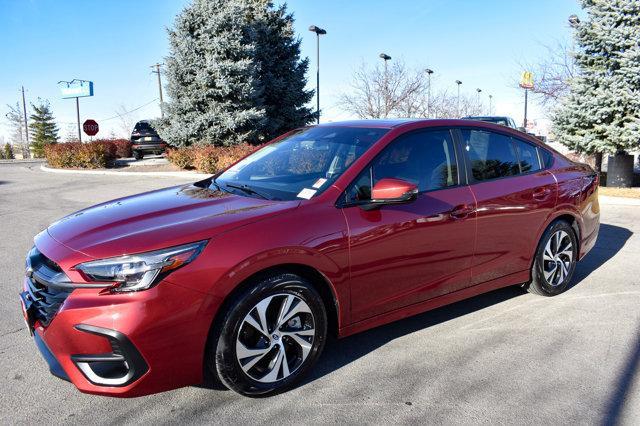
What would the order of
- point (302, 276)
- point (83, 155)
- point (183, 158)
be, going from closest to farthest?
point (302, 276)
point (183, 158)
point (83, 155)

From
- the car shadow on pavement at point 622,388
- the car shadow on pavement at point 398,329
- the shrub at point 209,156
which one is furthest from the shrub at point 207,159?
the car shadow on pavement at point 622,388

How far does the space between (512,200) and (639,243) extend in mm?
3894

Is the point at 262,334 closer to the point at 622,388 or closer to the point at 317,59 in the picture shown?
the point at 622,388

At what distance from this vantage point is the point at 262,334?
9.65ft

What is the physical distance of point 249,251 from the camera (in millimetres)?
2791

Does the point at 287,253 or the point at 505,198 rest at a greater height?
the point at 505,198

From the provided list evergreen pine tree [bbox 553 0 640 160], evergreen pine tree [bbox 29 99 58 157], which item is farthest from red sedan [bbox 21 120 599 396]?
evergreen pine tree [bbox 29 99 58 157]

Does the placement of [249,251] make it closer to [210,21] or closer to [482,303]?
[482,303]

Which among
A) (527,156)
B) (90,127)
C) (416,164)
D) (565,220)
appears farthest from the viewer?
(90,127)

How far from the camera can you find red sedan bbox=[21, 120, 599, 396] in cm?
260

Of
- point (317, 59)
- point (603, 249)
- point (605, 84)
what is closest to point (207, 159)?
point (317, 59)

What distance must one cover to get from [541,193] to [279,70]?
18224 mm

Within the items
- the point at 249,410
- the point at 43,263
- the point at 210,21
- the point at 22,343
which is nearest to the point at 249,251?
the point at 249,410

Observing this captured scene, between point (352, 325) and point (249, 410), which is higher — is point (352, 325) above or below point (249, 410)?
above
